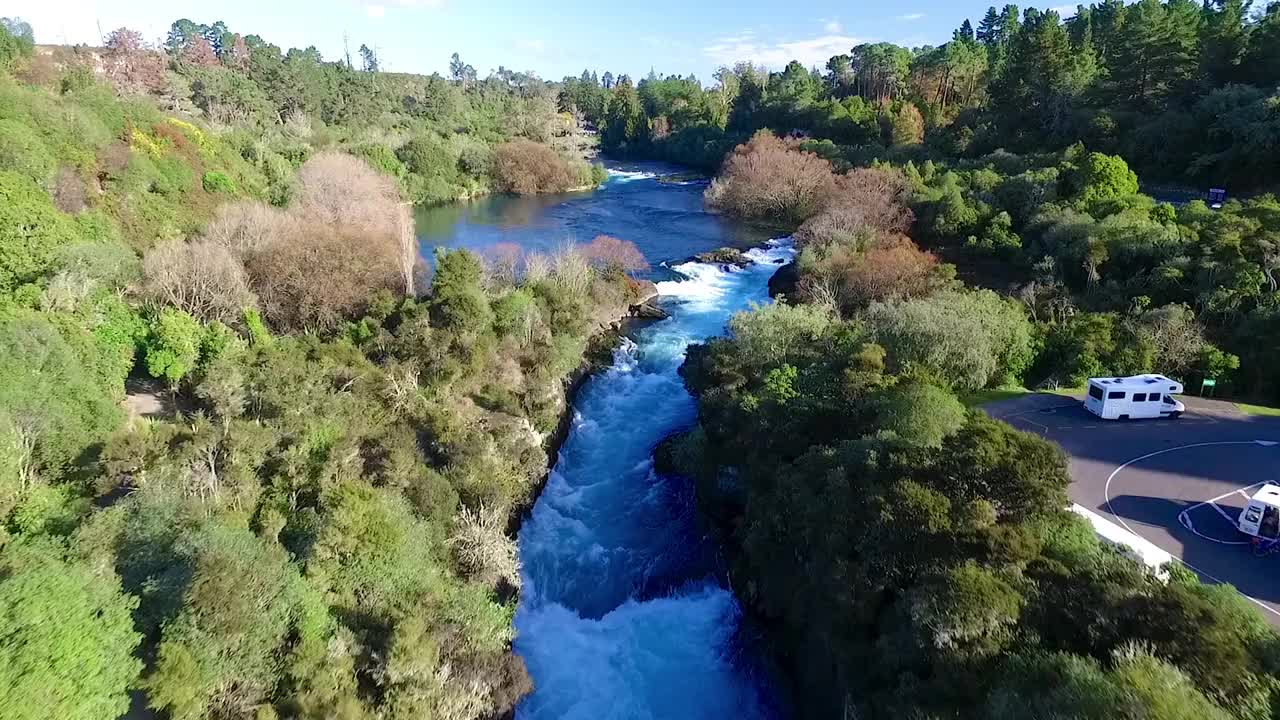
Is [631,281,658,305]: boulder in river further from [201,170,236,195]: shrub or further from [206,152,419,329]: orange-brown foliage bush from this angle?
[201,170,236,195]: shrub

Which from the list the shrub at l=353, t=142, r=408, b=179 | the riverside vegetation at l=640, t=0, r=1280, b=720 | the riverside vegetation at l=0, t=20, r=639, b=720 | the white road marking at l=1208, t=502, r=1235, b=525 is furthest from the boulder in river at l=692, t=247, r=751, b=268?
the shrub at l=353, t=142, r=408, b=179

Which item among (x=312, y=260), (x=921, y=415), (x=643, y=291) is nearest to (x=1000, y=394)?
(x=921, y=415)

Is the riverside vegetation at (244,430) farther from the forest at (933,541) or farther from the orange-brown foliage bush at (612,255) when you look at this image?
the forest at (933,541)

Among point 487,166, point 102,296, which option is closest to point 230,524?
point 102,296

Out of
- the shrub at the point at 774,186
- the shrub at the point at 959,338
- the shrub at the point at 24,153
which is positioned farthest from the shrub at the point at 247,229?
the shrub at the point at 774,186

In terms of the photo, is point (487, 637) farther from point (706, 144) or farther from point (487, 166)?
point (706, 144)

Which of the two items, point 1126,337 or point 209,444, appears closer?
point 209,444
